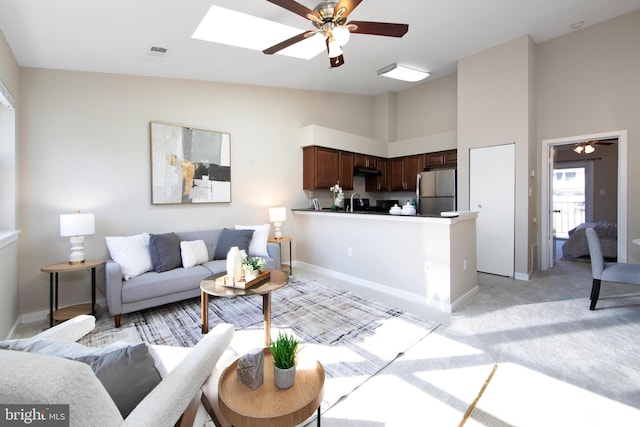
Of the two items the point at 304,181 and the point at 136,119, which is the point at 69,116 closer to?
the point at 136,119

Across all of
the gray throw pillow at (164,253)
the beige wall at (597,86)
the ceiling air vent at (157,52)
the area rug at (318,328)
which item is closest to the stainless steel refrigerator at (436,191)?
the beige wall at (597,86)

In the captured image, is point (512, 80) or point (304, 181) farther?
point (304, 181)

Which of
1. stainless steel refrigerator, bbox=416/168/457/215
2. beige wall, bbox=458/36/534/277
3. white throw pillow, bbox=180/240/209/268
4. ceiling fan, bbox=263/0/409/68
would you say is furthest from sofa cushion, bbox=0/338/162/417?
stainless steel refrigerator, bbox=416/168/457/215

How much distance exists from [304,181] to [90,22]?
3.49 m

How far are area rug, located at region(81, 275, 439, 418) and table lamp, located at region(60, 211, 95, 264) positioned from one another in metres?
0.68

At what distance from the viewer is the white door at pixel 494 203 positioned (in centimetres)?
435

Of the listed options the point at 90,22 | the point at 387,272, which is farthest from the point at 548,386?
the point at 90,22

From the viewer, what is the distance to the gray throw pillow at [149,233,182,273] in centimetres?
324

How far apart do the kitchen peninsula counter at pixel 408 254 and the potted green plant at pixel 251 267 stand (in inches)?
68.6

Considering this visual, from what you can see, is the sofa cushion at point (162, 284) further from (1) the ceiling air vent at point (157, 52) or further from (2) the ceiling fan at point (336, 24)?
(2) the ceiling fan at point (336, 24)

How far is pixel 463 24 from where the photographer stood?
3.63m

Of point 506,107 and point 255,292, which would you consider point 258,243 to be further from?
point 506,107

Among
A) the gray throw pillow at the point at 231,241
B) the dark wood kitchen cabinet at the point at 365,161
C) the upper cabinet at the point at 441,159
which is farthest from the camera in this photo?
the dark wood kitchen cabinet at the point at 365,161

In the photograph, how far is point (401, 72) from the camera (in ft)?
15.8
